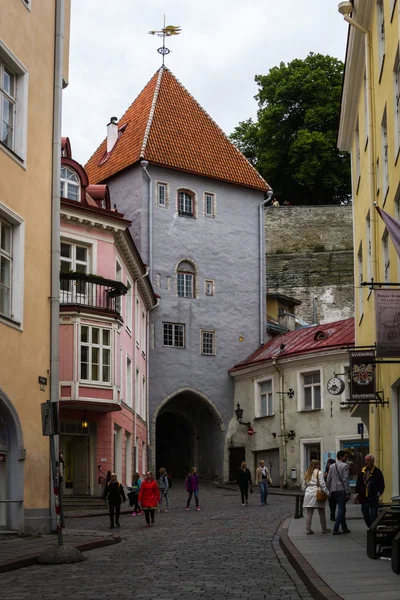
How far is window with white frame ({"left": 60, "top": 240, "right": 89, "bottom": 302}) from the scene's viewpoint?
32.3 metres

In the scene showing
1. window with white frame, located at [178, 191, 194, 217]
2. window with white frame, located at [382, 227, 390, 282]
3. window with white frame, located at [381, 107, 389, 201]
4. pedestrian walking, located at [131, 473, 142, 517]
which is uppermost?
window with white frame, located at [178, 191, 194, 217]

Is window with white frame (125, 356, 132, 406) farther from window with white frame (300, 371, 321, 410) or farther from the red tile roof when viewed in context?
window with white frame (300, 371, 321, 410)

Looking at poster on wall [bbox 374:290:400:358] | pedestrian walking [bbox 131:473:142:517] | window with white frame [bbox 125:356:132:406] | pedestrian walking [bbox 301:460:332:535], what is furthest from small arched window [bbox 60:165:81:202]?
poster on wall [bbox 374:290:400:358]

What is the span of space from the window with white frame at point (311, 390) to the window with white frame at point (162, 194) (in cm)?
1074

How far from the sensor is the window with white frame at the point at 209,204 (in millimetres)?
49562

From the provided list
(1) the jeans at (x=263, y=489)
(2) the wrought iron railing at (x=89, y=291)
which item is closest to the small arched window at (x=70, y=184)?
(2) the wrought iron railing at (x=89, y=291)

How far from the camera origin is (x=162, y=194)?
48.1 m

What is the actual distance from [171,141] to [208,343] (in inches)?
393

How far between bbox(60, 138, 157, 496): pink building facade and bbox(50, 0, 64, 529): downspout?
34.0ft

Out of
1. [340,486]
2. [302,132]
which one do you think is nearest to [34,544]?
[340,486]

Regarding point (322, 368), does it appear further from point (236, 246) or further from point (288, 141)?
point (288, 141)

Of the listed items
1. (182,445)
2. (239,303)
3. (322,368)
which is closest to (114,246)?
(322,368)

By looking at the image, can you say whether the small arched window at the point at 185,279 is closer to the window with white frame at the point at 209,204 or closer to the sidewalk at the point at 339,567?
the window with white frame at the point at 209,204

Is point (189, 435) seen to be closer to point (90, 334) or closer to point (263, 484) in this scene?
point (90, 334)
